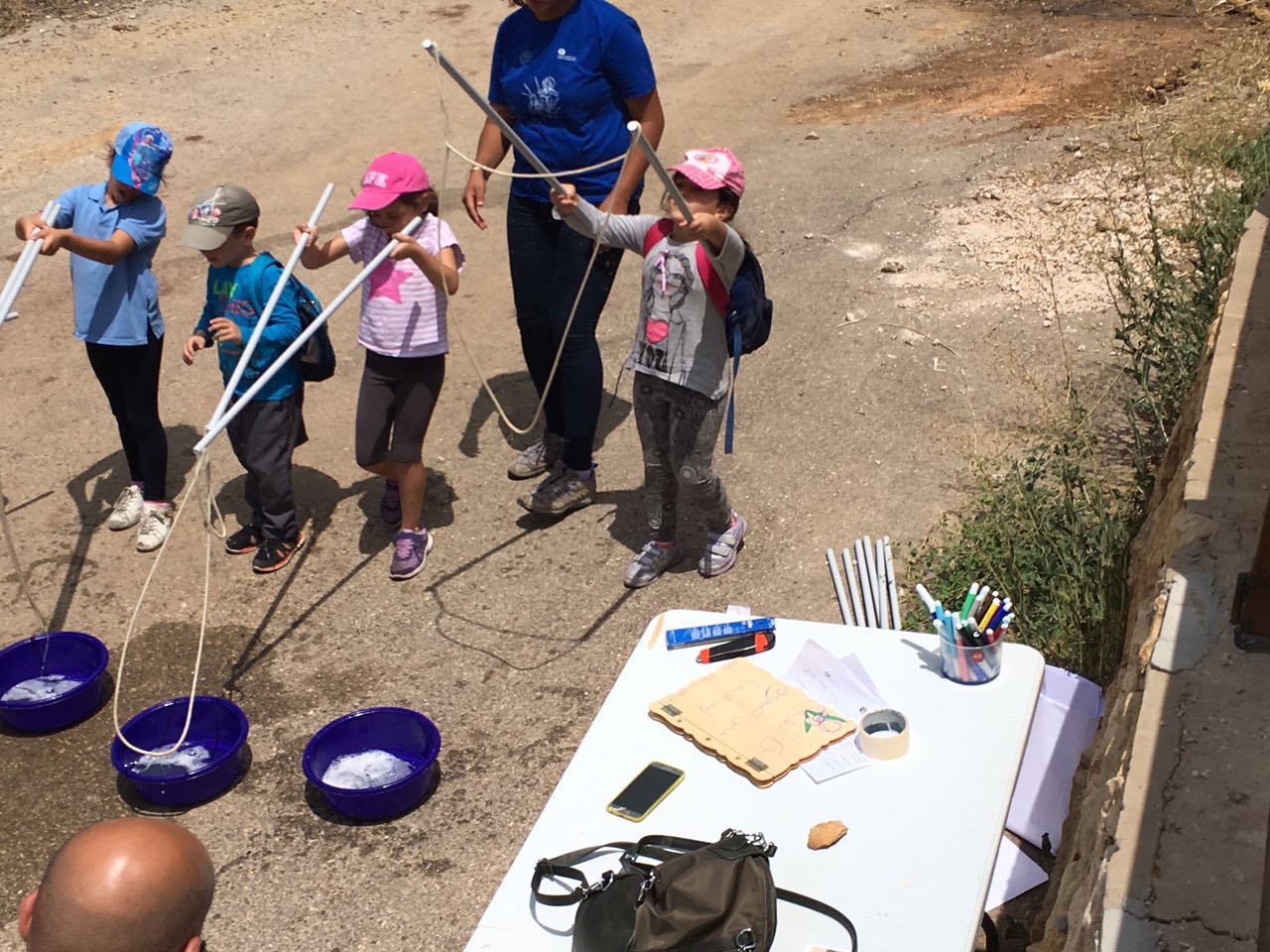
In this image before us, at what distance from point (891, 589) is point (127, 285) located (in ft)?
10.3

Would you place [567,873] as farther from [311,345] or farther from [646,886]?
[311,345]

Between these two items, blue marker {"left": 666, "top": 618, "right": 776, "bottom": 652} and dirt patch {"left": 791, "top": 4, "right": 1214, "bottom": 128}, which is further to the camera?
dirt patch {"left": 791, "top": 4, "right": 1214, "bottom": 128}

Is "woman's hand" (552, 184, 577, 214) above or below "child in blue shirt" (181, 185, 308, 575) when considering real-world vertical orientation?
above

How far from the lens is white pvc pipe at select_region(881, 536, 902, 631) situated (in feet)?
15.1

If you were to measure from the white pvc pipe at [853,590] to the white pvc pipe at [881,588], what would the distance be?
0.07 m

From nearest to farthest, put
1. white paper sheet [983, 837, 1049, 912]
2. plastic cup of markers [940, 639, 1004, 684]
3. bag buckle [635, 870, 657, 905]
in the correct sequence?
1. bag buckle [635, 870, 657, 905]
2. plastic cup of markers [940, 639, 1004, 684]
3. white paper sheet [983, 837, 1049, 912]

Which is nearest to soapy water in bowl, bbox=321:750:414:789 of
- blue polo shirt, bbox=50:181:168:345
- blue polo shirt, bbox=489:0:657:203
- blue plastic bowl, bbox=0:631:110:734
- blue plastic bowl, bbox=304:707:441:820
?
blue plastic bowl, bbox=304:707:441:820

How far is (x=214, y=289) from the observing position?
16.6 feet

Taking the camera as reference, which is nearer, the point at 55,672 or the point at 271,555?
the point at 55,672

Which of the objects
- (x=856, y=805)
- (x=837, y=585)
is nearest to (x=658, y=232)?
→ (x=837, y=585)

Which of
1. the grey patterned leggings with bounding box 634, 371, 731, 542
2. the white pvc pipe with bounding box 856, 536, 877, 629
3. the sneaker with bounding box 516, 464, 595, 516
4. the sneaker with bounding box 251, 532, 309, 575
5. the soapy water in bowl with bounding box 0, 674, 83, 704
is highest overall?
the grey patterned leggings with bounding box 634, 371, 731, 542

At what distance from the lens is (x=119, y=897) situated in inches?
79.6

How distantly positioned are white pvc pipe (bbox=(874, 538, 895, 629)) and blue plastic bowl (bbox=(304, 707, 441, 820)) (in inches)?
61.1

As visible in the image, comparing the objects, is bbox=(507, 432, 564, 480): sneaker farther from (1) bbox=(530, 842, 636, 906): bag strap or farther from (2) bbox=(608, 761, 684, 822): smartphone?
(1) bbox=(530, 842, 636, 906): bag strap
